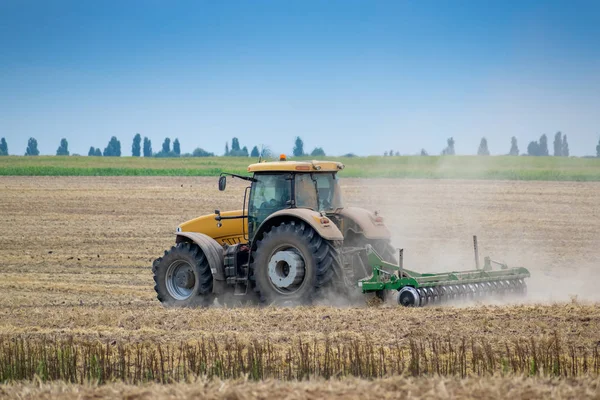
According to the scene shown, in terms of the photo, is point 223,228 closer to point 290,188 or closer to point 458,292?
point 290,188

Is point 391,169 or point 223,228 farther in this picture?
point 391,169

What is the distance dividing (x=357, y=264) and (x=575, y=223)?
18.0 meters

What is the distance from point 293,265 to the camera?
541 inches

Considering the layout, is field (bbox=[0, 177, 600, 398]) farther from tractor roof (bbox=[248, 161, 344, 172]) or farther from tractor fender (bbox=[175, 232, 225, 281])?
tractor roof (bbox=[248, 161, 344, 172])

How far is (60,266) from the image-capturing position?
2091cm

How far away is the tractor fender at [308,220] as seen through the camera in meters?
13.5

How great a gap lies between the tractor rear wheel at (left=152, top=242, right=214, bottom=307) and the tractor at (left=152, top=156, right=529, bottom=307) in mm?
16

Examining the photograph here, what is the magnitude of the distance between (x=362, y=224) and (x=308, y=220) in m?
1.56

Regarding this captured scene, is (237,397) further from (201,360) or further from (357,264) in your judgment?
(357,264)

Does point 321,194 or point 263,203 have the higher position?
point 321,194

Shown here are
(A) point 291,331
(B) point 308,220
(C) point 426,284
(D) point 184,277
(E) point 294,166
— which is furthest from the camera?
(D) point 184,277

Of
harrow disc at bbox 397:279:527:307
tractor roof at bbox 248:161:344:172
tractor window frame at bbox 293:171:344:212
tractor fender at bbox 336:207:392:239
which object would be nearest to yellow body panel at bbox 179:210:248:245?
tractor roof at bbox 248:161:344:172

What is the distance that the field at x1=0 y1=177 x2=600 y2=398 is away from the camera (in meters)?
8.13

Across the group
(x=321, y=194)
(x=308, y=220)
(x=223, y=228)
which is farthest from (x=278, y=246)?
(x=223, y=228)
